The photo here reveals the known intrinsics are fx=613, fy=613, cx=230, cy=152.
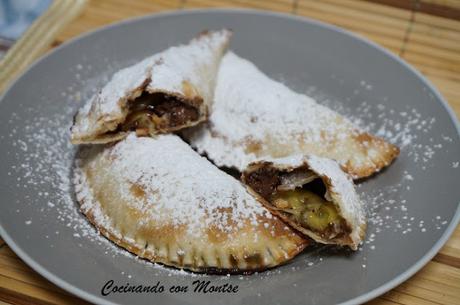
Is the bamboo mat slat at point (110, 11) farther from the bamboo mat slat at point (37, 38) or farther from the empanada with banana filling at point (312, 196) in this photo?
the empanada with banana filling at point (312, 196)

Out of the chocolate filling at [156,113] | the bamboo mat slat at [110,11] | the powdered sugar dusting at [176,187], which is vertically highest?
the bamboo mat slat at [110,11]

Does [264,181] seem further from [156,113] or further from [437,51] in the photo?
[437,51]

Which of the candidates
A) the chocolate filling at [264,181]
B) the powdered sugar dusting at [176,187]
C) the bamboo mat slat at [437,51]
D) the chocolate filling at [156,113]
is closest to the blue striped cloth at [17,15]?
the chocolate filling at [156,113]

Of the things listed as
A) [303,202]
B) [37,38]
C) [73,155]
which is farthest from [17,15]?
[303,202]

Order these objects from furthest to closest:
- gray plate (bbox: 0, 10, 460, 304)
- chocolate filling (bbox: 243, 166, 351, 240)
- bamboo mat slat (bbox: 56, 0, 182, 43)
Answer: bamboo mat slat (bbox: 56, 0, 182, 43), chocolate filling (bbox: 243, 166, 351, 240), gray plate (bbox: 0, 10, 460, 304)

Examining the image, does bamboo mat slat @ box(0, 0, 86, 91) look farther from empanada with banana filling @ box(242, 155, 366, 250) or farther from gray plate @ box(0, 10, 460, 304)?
empanada with banana filling @ box(242, 155, 366, 250)

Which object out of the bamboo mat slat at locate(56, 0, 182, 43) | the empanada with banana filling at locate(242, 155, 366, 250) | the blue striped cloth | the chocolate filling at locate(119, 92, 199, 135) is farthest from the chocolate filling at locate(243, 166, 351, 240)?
the blue striped cloth
